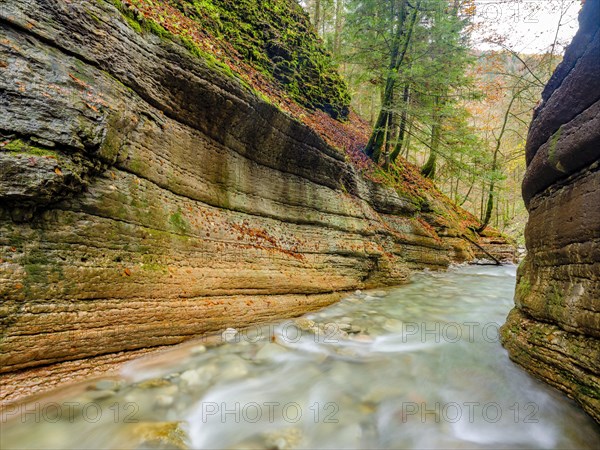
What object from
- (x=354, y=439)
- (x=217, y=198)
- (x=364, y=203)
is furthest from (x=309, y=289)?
(x=364, y=203)

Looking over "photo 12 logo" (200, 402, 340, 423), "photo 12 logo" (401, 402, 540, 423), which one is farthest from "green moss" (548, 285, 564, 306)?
"photo 12 logo" (200, 402, 340, 423)

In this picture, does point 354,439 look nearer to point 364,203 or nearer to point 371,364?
point 371,364

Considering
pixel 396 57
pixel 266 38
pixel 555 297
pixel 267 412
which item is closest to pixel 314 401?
pixel 267 412

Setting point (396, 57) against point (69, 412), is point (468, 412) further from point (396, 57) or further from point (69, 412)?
point (396, 57)

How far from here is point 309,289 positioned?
584cm

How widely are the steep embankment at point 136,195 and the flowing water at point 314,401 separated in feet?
1.62

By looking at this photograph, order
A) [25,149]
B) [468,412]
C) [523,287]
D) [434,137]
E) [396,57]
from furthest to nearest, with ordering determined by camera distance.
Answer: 1. [434,137]
2. [396,57]
3. [523,287]
4. [468,412]
5. [25,149]

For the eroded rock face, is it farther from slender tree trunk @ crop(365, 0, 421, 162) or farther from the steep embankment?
slender tree trunk @ crop(365, 0, 421, 162)

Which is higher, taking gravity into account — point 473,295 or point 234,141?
point 234,141

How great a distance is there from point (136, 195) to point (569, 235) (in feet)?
16.2

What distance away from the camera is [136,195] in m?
3.67

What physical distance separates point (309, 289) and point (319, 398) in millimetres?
2777

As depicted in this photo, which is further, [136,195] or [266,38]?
[266,38]

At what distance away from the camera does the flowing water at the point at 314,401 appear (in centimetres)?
243
